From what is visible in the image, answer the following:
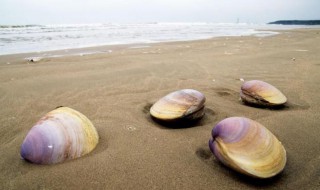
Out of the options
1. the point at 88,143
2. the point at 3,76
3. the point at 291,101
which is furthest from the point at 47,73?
the point at 291,101

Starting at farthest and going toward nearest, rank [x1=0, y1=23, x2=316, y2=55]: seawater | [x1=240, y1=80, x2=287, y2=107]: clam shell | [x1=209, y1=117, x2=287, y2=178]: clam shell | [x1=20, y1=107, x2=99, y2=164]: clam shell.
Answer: [x1=0, y1=23, x2=316, y2=55]: seawater
[x1=240, y1=80, x2=287, y2=107]: clam shell
[x1=20, y1=107, x2=99, y2=164]: clam shell
[x1=209, y1=117, x2=287, y2=178]: clam shell

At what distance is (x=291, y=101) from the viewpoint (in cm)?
322

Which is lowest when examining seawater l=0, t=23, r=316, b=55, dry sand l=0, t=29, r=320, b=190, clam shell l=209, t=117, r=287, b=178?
seawater l=0, t=23, r=316, b=55

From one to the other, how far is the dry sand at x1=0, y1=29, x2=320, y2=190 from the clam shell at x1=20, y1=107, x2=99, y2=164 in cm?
6

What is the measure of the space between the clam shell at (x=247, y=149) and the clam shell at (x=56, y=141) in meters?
0.95

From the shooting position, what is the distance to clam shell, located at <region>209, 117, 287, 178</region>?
156 centimetres

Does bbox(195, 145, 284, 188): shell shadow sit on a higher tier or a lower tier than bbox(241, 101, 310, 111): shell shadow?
higher

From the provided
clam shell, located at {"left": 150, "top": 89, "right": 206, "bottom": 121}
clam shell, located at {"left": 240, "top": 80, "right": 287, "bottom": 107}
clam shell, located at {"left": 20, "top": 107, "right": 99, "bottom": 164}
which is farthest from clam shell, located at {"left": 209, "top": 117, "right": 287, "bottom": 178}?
clam shell, located at {"left": 240, "top": 80, "right": 287, "bottom": 107}

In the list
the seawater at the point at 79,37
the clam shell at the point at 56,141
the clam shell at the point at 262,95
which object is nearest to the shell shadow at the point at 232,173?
the clam shell at the point at 56,141

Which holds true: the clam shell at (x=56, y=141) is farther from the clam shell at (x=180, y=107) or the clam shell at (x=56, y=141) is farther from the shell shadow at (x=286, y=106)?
the shell shadow at (x=286, y=106)

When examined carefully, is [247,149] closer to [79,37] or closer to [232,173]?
[232,173]

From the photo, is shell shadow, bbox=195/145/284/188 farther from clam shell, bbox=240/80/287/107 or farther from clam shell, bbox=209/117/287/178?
clam shell, bbox=240/80/287/107

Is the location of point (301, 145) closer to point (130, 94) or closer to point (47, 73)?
point (130, 94)

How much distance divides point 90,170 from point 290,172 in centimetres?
134
